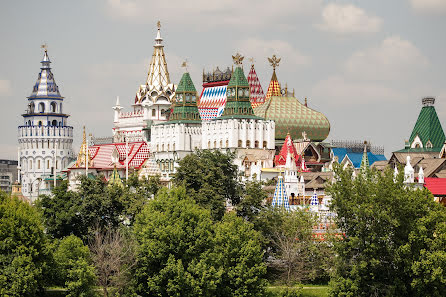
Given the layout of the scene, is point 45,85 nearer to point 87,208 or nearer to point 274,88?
point 274,88

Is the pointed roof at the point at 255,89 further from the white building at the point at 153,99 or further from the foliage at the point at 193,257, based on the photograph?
the foliage at the point at 193,257

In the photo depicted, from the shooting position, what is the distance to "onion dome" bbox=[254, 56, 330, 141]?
105875 mm

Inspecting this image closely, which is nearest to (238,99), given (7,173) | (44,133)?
(44,133)

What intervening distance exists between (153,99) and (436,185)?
37.9m

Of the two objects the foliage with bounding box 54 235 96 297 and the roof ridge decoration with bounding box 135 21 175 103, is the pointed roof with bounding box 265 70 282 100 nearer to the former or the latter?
the roof ridge decoration with bounding box 135 21 175 103

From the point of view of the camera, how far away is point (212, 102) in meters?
111

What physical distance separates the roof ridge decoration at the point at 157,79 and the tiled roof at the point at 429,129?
2574 cm

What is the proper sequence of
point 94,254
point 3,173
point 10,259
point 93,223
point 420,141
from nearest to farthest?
point 10,259
point 94,254
point 93,223
point 420,141
point 3,173

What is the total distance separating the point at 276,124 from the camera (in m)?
105

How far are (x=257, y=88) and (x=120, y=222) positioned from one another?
41746 millimetres

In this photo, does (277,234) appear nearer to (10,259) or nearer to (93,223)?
(93,223)

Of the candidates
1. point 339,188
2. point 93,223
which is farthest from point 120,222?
point 339,188

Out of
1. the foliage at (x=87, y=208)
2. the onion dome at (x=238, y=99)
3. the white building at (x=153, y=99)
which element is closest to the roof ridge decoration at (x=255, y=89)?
the white building at (x=153, y=99)

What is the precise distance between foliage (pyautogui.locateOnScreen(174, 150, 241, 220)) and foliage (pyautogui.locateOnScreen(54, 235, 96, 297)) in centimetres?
1020
